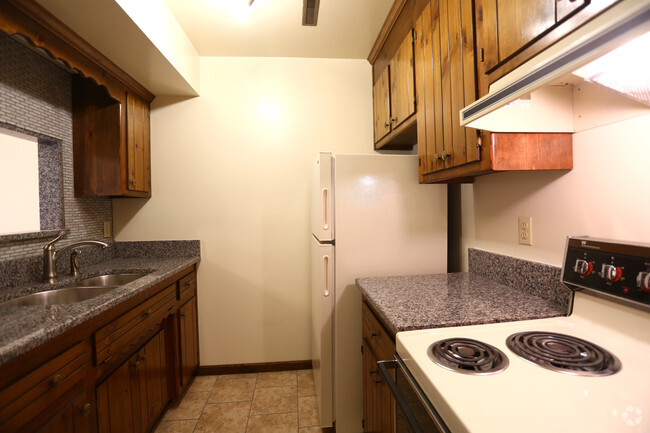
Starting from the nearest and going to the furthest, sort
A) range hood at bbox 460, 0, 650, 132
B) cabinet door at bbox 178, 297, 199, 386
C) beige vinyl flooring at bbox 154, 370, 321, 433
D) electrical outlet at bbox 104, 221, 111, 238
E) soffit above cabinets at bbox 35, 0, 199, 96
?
range hood at bbox 460, 0, 650, 132 < soffit above cabinets at bbox 35, 0, 199, 96 < beige vinyl flooring at bbox 154, 370, 321, 433 < cabinet door at bbox 178, 297, 199, 386 < electrical outlet at bbox 104, 221, 111, 238

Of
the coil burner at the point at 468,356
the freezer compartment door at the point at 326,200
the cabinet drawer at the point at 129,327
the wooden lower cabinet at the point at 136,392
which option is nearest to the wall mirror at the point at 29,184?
the cabinet drawer at the point at 129,327

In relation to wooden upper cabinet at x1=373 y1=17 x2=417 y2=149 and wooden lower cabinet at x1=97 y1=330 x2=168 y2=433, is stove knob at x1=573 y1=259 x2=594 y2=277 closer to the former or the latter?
wooden upper cabinet at x1=373 y1=17 x2=417 y2=149

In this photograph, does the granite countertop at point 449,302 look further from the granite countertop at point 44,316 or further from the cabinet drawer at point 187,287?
the cabinet drawer at point 187,287

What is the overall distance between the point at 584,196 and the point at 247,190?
2.08 meters

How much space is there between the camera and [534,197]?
1254 mm

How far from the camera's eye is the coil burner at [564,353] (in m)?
0.69

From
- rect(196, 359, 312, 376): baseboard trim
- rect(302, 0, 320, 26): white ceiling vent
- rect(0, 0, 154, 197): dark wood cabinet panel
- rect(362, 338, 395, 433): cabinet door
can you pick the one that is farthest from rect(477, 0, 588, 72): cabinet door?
rect(196, 359, 312, 376): baseboard trim

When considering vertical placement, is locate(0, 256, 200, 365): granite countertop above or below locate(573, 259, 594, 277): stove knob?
below

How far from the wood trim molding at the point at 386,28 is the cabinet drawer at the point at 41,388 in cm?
227

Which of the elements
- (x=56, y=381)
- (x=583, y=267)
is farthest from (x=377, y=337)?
(x=56, y=381)

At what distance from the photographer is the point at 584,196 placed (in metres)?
1.05

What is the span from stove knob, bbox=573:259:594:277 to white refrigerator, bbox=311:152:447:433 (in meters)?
0.78

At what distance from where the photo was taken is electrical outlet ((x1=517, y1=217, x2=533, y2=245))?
4.17 feet

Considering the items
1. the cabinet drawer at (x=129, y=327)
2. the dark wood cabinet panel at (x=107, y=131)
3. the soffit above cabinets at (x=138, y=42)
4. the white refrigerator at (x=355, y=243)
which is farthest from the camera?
the dark wood cabinet panel at (x=107, y=131)
